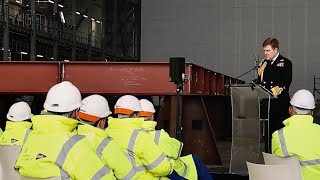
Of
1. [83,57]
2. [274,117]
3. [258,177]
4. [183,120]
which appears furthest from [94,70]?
[83,57]

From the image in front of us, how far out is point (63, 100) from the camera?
12.4 feet

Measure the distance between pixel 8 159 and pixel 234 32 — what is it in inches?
885

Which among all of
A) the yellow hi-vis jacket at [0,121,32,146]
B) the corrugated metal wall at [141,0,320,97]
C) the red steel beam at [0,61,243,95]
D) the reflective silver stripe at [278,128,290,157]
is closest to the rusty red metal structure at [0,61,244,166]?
the red steel beam at [0,61,243,95]

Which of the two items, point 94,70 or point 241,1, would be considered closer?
point 94,70

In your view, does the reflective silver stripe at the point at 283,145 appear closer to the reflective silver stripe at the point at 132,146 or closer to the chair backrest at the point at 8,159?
the reflective silver stripe at the point at 132,146

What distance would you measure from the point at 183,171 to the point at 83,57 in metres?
21.6

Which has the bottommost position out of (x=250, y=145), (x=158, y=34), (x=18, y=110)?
(x=250, y=145)

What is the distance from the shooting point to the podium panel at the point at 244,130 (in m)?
7.86

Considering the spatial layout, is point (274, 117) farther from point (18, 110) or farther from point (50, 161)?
point (50, 161)

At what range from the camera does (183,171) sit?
5.59 m

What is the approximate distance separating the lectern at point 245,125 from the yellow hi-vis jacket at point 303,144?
2.76 meters

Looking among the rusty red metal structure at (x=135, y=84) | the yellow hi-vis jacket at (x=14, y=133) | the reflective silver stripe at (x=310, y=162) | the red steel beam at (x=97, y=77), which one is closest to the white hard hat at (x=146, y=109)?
the yellow hi-vis jacket at (x=14, y=133)

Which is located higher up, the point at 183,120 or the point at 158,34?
the point at 158,34

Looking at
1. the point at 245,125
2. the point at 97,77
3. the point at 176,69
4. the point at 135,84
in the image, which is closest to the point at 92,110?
the point at 245,125
